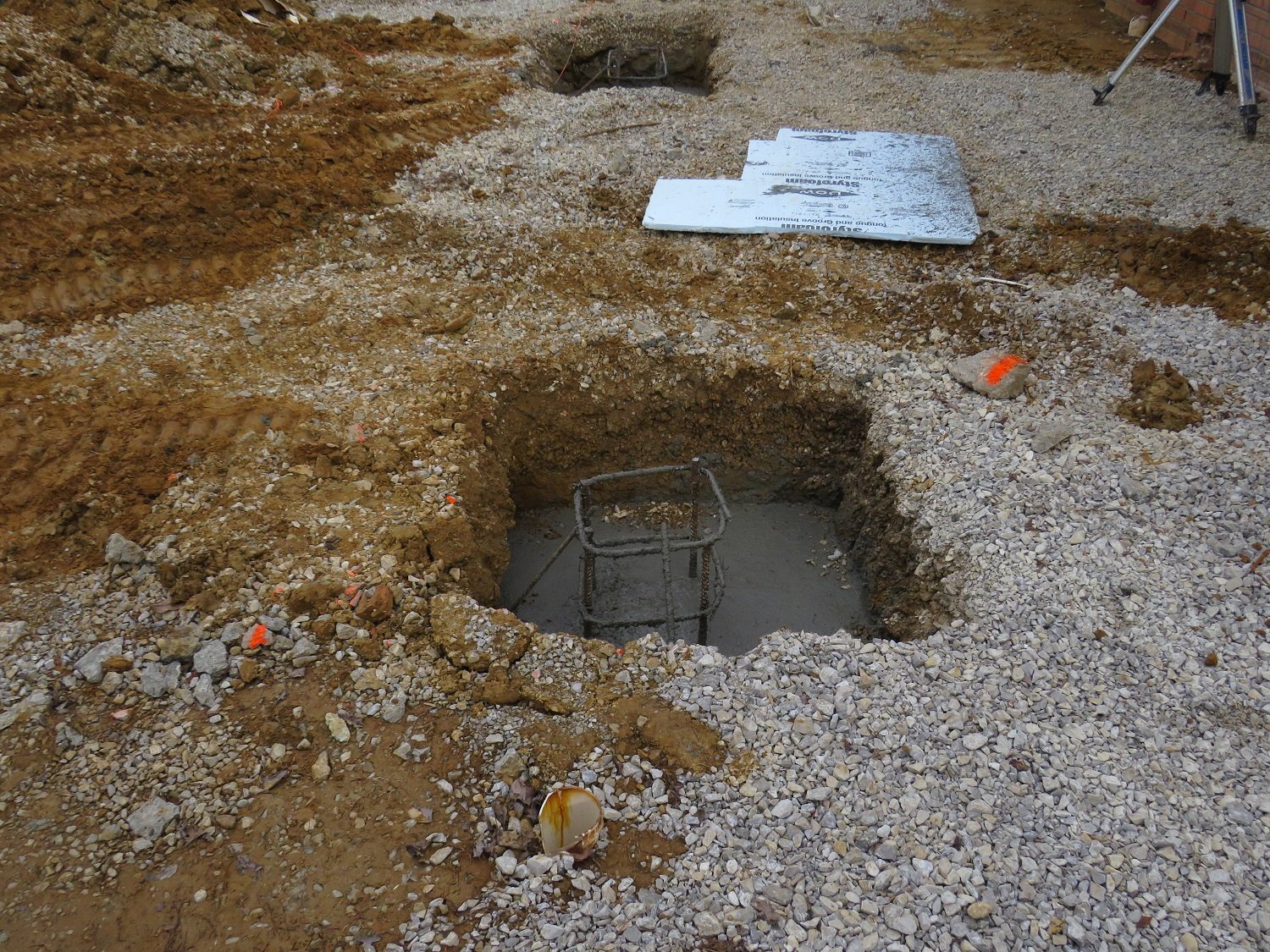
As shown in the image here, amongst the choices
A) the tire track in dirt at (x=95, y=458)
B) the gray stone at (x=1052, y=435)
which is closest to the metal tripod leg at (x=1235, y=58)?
the gray stone at (x=1052, y=435)

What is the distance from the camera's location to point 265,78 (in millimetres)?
10133

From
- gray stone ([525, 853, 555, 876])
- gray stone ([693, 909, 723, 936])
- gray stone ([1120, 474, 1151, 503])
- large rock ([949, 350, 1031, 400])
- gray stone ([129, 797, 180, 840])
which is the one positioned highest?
large rock ([949, 350, 1031, 400])

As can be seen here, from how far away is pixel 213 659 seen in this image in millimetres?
4164

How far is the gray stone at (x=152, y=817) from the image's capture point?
3.53 m

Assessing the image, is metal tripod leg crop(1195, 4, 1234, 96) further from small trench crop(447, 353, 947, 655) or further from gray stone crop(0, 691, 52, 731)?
gray stone crop(0, 691, 52, 731)

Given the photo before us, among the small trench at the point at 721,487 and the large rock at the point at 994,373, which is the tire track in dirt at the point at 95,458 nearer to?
the small trench at the point at 721,487

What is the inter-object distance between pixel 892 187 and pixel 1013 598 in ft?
17.5

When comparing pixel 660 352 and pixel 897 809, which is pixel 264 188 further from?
pixel 897 809

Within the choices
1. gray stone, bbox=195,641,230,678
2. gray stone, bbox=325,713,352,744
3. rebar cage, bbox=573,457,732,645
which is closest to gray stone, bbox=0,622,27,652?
gray stone, bbox=195,641,230,678

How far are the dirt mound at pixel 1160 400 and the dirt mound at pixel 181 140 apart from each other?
7.12 m

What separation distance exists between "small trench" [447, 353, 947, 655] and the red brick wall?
7500 millimetres

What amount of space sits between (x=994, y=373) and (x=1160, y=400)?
3.68 feet

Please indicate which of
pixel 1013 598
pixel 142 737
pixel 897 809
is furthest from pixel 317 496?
pixel 1013 598

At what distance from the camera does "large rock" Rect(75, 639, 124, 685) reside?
4.05 meters
